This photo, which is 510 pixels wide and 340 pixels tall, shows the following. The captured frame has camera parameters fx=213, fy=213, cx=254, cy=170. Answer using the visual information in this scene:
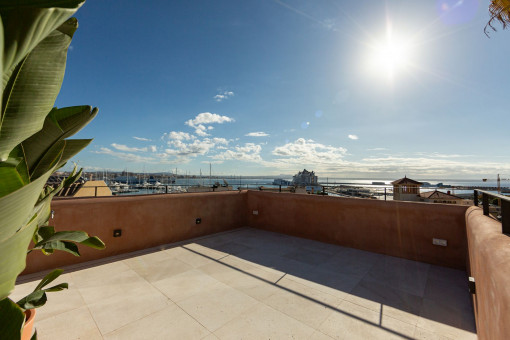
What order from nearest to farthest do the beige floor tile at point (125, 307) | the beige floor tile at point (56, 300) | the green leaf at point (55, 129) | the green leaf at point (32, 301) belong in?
the green leaf at point (55, 129)
the green leaf at point (32, 301)
the beige floor tile at point (125, 307)
the beige floor tile at point (56, 300)

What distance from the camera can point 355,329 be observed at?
109 inches

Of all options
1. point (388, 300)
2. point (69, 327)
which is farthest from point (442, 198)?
point (69, 327)

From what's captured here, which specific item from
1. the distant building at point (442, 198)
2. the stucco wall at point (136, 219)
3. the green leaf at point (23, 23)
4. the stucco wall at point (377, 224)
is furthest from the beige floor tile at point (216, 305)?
the distant building at point (442, 198)

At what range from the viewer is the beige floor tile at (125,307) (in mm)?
2866

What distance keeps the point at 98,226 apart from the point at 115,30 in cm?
598

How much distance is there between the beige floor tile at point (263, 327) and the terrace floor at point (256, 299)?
0.01m

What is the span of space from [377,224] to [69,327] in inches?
246

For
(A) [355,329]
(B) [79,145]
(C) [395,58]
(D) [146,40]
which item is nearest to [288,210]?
(A) [355,329]

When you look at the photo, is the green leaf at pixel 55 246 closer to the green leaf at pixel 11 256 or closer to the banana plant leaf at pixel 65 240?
the banana plant leaf at pixel 65 240

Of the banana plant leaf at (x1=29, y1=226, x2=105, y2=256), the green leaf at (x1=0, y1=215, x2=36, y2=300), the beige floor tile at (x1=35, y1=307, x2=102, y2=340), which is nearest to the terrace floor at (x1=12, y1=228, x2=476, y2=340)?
the beige floor tile at (x1=35, y1=307, x2=102, y2=340)

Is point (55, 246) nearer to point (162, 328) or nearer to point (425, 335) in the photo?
point (162, 328)

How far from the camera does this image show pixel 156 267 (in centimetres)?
451

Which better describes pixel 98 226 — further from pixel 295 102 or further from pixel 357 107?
pixel 357 107

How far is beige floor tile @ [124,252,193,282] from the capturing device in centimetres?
416
